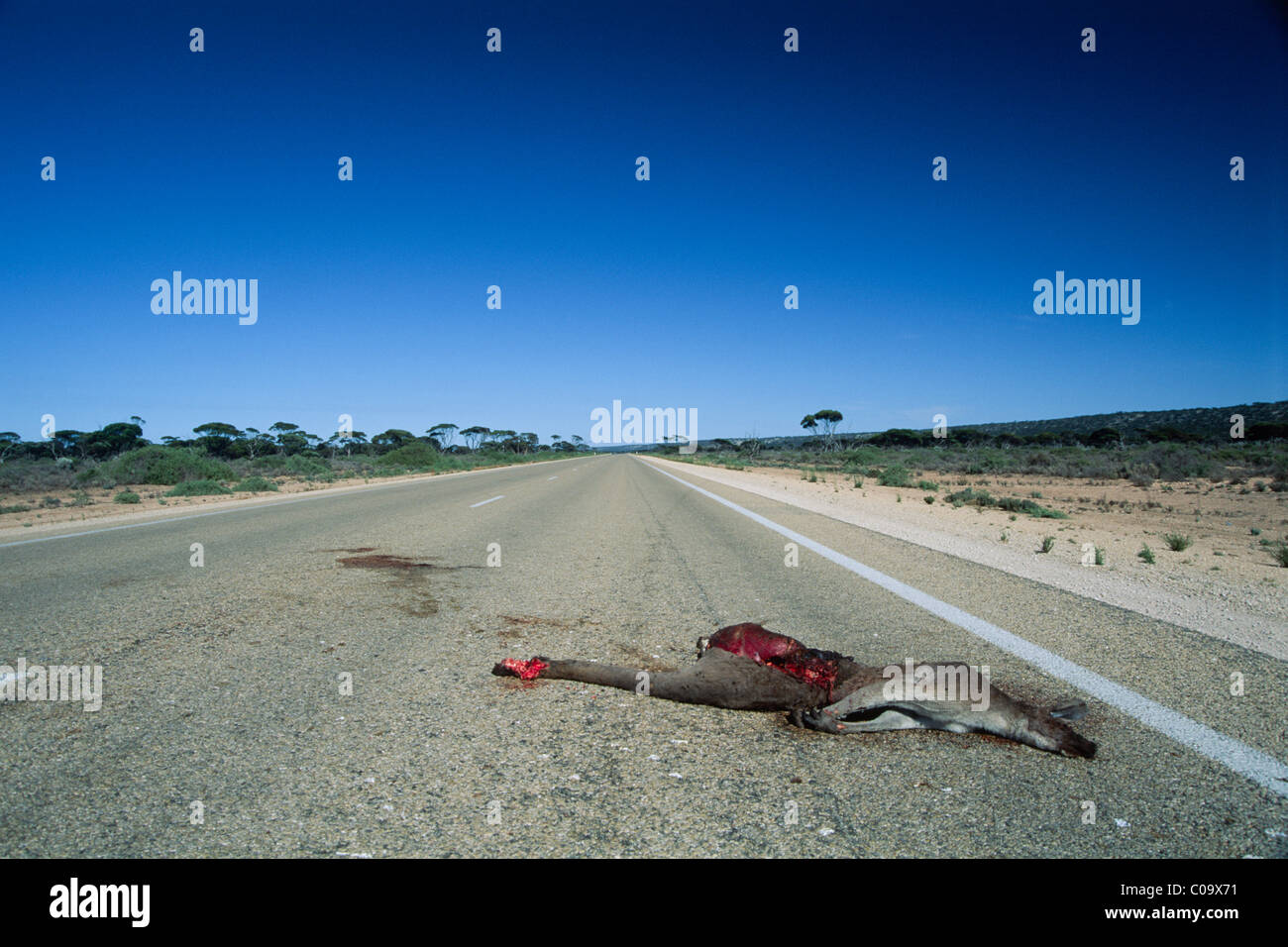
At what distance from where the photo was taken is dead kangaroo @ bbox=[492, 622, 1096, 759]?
3.04 m

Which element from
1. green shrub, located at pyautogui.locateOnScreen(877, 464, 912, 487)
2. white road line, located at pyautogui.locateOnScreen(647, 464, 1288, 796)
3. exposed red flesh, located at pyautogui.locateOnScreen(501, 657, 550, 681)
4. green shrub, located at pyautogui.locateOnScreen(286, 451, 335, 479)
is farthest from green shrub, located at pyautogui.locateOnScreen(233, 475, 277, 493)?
green shrub, located at pyautogui.locateOnScreen(877, 464, 912, 487)

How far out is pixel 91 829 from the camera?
2217mm

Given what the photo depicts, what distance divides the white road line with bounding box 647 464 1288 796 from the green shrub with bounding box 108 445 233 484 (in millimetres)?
30136

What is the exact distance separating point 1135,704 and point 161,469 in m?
32.6

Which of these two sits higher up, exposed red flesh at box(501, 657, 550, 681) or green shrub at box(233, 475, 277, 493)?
green shrub at box(233, 475, 277, 493)

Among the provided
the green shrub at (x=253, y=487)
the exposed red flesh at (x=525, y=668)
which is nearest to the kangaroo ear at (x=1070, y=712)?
the exposed red flesh at (x=525, y=668)

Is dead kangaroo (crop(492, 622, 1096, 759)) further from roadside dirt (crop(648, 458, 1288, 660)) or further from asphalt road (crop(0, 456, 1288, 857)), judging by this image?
roadside dirt (crop(648, 458, 1288, 660))

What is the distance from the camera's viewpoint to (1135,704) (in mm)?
3324

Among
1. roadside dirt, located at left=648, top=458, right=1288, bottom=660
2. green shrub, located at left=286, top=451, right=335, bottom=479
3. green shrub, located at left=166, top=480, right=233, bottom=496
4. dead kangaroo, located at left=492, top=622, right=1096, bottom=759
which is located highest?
green shrub, located at left=286, top=451, right=335, bottom=479

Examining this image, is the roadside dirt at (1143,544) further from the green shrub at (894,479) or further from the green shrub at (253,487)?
the green shrub at (253,487)

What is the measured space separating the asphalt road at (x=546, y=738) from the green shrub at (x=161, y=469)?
973 inches
